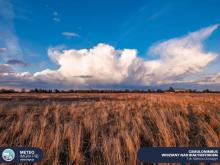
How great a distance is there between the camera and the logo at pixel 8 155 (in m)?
5.02

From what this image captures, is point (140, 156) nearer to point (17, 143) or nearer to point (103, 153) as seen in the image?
point (103, 153)

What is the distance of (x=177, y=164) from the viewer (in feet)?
15.2

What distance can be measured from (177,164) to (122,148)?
1.34 metres

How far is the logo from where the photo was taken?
502 centimetres

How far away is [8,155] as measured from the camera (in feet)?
16.8

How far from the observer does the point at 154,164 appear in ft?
15.5

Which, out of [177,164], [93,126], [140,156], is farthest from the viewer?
[93,126]

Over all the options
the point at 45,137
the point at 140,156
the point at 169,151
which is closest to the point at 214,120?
the point at 169,151

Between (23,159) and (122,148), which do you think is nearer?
(23,159)

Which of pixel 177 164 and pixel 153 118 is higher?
pixel 153 118

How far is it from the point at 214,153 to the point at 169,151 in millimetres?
941

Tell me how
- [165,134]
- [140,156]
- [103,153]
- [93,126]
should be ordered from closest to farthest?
[140,156]
[103,153]
[165,134]
[93,126]

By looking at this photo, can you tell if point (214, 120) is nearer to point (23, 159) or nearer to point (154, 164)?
point (154, 164)

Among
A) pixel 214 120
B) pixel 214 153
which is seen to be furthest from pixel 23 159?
pixel 214 120
